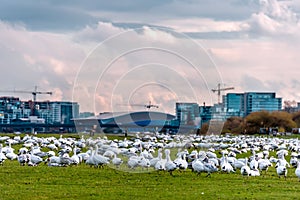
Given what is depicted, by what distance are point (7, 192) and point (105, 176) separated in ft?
28.2

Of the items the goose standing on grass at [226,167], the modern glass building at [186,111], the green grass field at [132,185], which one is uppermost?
the modern glass building at [186,111]

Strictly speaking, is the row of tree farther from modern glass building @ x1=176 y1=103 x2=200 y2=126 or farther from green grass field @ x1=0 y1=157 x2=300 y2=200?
green grass field @ x1=0 y1=157 x2=300 y2=200

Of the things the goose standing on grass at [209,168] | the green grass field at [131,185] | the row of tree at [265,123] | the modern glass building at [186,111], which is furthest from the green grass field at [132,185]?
the row of tree at [265,123]

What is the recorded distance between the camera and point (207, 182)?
→ 3092cm

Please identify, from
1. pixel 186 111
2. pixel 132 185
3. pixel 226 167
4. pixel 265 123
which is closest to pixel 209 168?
pixel 226 167

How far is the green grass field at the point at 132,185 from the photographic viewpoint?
2512cm

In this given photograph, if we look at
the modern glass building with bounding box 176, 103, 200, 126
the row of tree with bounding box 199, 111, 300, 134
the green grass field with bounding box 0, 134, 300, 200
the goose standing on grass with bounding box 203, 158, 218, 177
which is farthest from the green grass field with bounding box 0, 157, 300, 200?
the row of tree with bounding box 199, 111, 300, 134

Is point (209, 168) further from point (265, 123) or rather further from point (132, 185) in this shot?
point (265, 123)

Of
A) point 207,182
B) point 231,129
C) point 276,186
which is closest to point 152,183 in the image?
→ point 207,182

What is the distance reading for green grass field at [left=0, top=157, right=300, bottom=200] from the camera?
82.4 ft

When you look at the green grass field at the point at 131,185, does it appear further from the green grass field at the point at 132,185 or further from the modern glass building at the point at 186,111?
the modern glass building at the point at 186,111

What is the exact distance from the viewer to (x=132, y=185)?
2900cm

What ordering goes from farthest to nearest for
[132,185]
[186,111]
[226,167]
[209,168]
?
[186,111]
[226,167]
[209,168]
[132,185]

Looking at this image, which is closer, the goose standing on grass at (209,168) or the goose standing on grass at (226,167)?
the goose standing on grass at (209,168)
